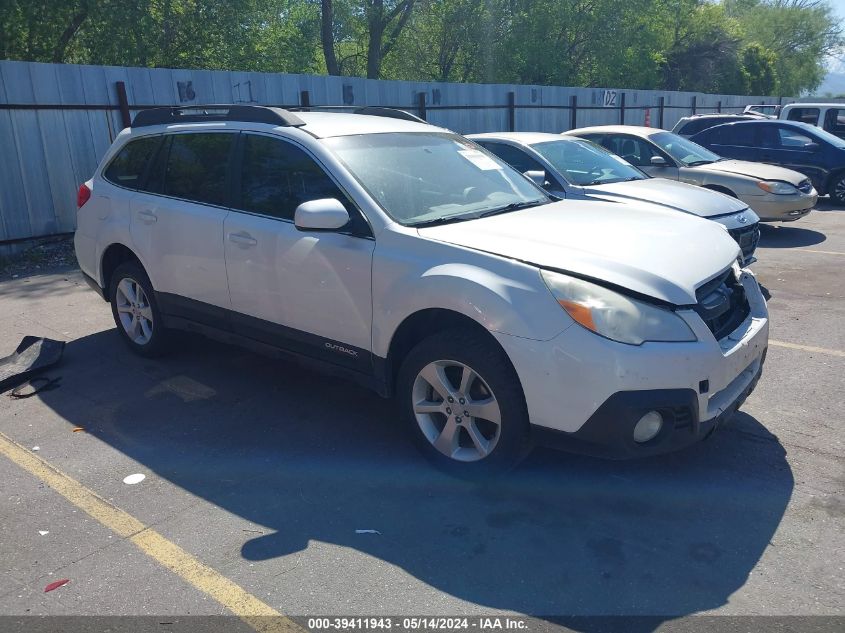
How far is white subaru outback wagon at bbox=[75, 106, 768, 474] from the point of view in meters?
3.28

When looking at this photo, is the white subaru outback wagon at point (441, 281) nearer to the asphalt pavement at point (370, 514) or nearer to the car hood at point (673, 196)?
the asphalt pavement at point (370, 514)

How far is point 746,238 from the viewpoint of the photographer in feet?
24.8

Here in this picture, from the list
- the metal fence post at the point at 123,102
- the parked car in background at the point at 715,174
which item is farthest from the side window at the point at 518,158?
the metal fence post at the point at 123,102

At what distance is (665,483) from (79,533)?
2.88 meters

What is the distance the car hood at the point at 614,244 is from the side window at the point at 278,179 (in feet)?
2.60

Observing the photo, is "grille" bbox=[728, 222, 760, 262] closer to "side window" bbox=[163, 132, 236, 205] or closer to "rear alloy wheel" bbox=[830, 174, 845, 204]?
"side window" bbox=[163, 132, 236, 205]

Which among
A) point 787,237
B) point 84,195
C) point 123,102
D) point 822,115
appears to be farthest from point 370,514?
point 822,115

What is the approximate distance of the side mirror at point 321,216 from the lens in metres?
3.83

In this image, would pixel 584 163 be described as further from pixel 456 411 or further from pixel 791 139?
pixel 791 139

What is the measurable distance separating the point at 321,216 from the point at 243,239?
0.95 m

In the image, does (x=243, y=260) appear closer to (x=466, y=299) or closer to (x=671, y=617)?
(x=466, y=299)

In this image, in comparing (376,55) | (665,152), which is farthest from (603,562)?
(376,55)

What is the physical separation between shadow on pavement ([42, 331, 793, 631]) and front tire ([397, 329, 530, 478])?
0.17 metres

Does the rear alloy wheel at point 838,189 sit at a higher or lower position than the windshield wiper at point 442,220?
lower
